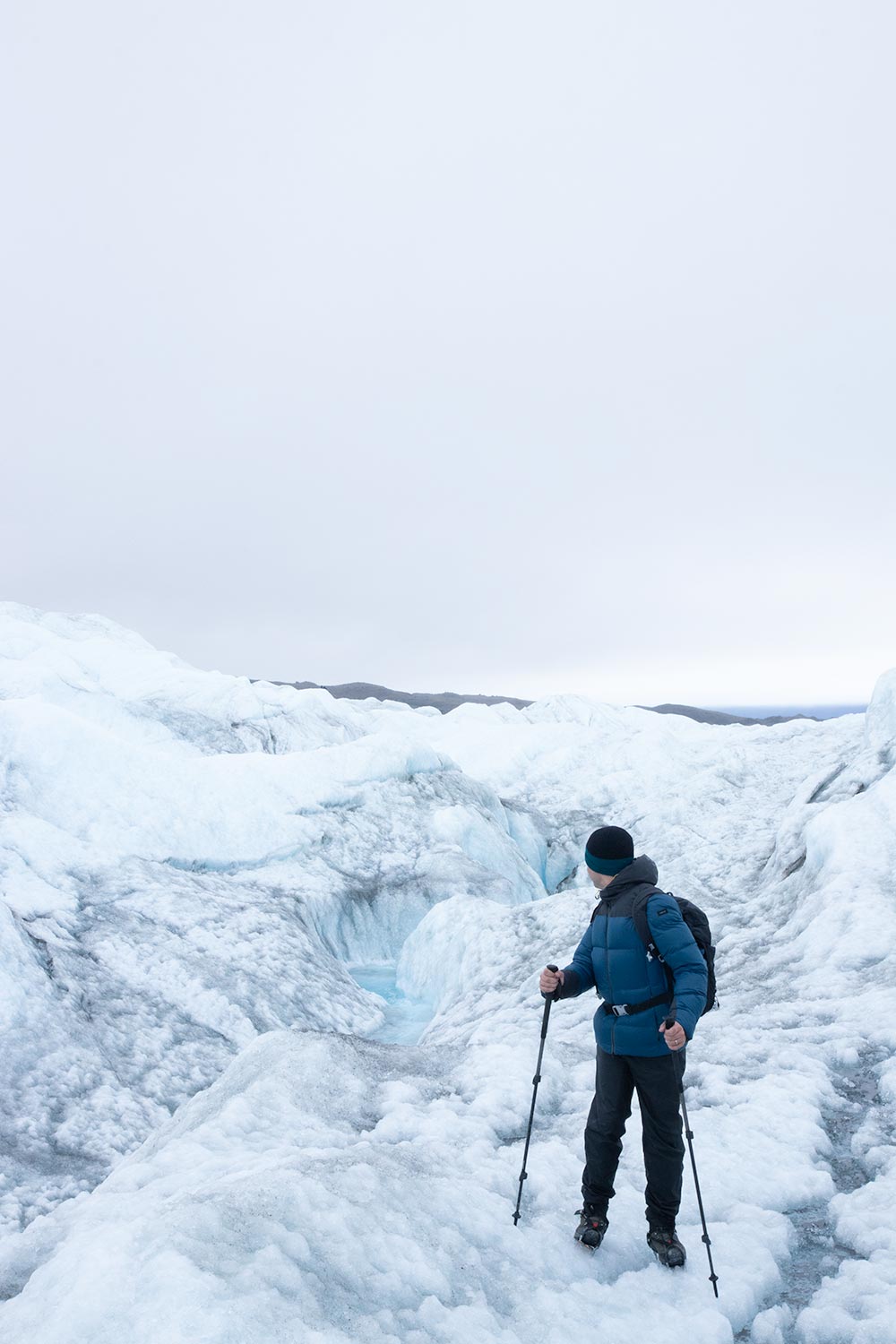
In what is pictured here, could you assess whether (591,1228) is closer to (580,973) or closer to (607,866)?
(580,973)

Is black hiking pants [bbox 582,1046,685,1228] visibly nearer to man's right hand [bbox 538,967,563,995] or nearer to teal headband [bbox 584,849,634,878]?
man's right hand [bbox 538,967,563,995]

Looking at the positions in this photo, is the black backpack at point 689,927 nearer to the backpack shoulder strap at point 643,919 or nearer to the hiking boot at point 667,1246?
the backpack shoulder strap at point 643,919

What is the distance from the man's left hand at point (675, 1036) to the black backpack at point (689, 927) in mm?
358

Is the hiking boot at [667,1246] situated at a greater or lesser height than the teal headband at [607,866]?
lesser

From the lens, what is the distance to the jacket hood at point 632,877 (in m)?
4.51

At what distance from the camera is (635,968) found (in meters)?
4.38

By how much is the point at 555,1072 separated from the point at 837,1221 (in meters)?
3.07

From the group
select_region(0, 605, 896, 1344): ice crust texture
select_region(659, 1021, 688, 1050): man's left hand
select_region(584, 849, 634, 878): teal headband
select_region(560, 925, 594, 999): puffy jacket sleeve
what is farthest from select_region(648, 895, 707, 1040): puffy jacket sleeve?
select_region(0, 605, 896, 1344): ice crust texture

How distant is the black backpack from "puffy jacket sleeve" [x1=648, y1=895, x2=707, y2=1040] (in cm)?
3

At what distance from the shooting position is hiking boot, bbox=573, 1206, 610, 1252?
14.6 ft

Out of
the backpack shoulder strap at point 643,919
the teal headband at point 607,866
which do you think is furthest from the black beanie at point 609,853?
the backpack shoulder strap at point 643,919

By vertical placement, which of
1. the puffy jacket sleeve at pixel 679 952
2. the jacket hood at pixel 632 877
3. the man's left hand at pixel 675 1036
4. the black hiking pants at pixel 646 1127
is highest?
the jacket hood at pixel 632 877

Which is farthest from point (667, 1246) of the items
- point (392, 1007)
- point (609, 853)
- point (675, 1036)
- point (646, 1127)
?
point (392, 1007)

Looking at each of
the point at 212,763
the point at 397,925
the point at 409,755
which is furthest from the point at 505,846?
the point at 212,763
